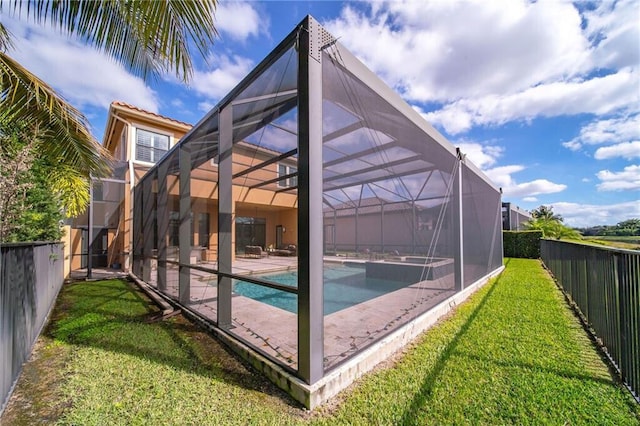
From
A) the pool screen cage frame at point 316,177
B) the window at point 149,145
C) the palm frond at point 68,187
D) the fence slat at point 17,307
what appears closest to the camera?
the fence slat at point 17,307

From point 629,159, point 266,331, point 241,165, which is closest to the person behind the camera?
point 266,331

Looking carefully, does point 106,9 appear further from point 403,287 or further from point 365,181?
point 403,287

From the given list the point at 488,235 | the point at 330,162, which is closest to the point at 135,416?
the point at 330,162

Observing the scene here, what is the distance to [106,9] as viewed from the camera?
2.89 metres

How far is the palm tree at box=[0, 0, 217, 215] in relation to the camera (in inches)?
109

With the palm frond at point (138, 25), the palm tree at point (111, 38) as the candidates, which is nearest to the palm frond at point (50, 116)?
the palm tree at point (111, 38)

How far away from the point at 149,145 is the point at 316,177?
42.3 feet

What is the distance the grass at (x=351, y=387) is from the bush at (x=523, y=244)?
15.1 meters

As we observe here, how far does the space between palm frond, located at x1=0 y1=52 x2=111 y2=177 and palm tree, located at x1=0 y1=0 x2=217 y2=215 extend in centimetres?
1

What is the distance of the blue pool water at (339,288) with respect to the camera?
10.7 ft

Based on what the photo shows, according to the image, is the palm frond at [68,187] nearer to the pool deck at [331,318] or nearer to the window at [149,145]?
the pool deck at [331,318]

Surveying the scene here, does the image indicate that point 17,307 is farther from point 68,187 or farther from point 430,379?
point 430,379

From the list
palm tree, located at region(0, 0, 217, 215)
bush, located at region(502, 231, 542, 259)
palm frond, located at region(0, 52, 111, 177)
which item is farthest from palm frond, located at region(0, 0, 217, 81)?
bush, located at region(502, 231, 542, 259)

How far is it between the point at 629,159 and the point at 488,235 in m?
25.3
